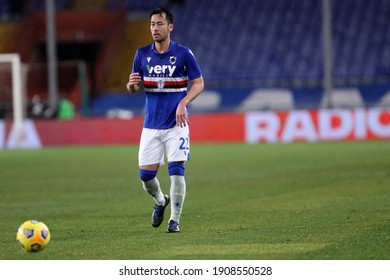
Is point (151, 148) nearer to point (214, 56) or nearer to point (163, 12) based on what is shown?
point (163, 12)

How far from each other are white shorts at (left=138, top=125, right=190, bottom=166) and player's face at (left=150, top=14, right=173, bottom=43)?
40.5 inches

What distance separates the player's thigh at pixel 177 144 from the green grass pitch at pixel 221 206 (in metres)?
0.84

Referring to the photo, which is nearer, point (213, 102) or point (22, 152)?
point (22, 152)

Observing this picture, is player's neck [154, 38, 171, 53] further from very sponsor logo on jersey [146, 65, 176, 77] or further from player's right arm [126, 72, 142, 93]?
player's right arm [126, 72, 142, 93]

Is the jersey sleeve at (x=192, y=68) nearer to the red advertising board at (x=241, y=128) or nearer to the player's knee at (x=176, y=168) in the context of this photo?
the player's knee at (x=176, y=168)

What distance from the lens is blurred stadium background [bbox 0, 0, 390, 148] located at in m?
37.1

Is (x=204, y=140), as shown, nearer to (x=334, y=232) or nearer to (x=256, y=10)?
(x=256, y=10)

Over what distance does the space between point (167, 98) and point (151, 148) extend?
0.59 metres

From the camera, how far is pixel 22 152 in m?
32.2

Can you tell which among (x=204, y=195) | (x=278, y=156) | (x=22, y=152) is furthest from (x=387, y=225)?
(x=22, y=152)

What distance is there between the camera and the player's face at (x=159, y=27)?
11.9m

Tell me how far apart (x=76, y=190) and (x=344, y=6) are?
25154 mm

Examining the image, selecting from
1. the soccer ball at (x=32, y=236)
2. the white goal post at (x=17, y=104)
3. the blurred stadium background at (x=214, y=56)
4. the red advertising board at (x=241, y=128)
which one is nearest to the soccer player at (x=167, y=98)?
the soccer ball at (x=32, y=236)

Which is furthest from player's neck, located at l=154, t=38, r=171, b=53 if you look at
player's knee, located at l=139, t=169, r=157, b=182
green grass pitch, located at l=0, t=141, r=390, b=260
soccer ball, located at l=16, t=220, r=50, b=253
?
→ soccer ball, located at l=16, t=220, r=50, b=253
